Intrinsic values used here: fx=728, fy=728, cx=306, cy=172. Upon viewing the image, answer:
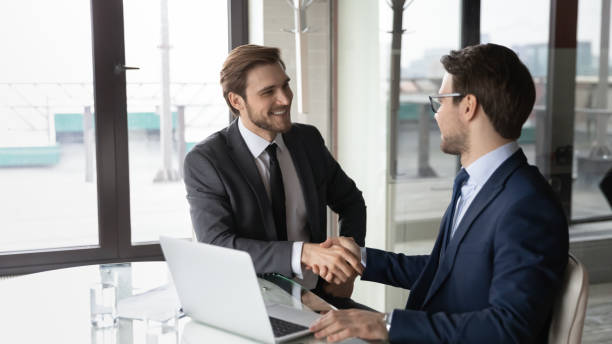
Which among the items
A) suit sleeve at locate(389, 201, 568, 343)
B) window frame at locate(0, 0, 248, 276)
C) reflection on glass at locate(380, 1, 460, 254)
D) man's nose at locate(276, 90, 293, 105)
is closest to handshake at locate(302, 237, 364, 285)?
suit sleeve at locate(389, 201, 568, 343)

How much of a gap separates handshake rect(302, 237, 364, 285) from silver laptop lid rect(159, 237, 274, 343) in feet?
1.36

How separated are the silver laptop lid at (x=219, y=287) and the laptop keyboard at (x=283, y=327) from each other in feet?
0.17

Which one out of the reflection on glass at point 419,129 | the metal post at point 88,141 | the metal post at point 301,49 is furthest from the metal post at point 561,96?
the metal post at point 88,141

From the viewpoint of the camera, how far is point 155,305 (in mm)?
1896

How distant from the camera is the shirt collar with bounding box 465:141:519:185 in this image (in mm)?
1723

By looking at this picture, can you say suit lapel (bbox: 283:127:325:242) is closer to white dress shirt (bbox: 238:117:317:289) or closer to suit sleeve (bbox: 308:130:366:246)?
white dress shirt (bbox: 238:117:317:289)

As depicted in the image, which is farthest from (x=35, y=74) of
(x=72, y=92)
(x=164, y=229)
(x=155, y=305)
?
(x=155, y=305)

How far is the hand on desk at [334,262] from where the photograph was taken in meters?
1.98

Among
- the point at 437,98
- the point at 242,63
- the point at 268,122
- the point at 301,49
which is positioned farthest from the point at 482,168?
the point at 301,49

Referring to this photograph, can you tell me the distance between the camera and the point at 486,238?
163cm

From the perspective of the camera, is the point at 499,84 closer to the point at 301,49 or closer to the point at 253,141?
the point at 253,141

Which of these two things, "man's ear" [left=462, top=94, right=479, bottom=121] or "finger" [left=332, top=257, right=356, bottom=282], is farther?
"finger" [left=332, top=257, right=356, bottom=282]

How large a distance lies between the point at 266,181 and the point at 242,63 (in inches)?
16.4

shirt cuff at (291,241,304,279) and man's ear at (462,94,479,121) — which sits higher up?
man's ear at (462,94,479,121)
